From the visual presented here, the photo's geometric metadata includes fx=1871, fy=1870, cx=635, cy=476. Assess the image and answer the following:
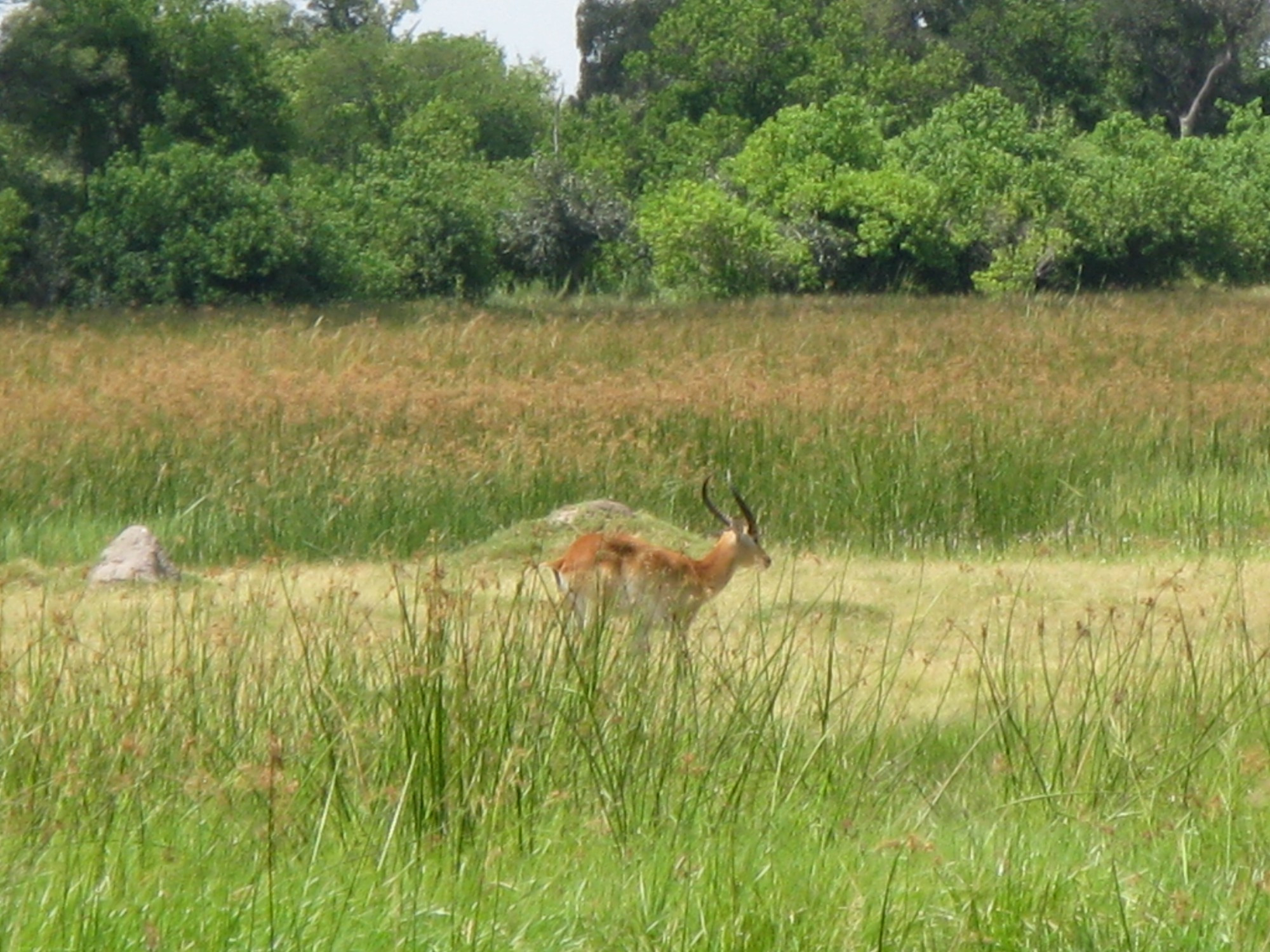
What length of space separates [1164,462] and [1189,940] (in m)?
8.42

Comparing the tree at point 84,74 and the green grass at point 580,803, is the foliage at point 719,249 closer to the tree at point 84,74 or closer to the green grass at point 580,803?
the tree at point 84,74

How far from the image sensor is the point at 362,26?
59125mm

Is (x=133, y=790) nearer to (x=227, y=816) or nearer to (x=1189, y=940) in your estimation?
(x=227, y=816)

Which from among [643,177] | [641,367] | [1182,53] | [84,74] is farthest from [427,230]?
[1182,53]

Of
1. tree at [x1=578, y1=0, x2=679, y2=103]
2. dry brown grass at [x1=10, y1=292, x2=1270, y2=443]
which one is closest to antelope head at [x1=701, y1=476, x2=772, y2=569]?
dry brown grass at [x1=10, y1=292, x2=1270, y2=443]

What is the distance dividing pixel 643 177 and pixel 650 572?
3137 cm

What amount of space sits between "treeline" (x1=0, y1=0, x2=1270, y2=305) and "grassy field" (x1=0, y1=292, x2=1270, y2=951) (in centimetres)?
1565

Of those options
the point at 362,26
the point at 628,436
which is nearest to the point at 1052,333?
the point at 628,436

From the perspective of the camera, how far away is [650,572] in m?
7.60

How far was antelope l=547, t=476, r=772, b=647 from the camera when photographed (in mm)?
7312

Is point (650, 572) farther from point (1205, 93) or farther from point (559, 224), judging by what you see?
point (1205, 93)

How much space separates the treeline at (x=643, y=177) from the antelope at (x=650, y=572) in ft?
64.5

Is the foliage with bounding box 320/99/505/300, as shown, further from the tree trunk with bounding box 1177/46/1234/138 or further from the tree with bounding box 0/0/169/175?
the tree trunk with bounding box 1177/46/1234/138

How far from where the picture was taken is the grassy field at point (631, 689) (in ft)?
13.6
